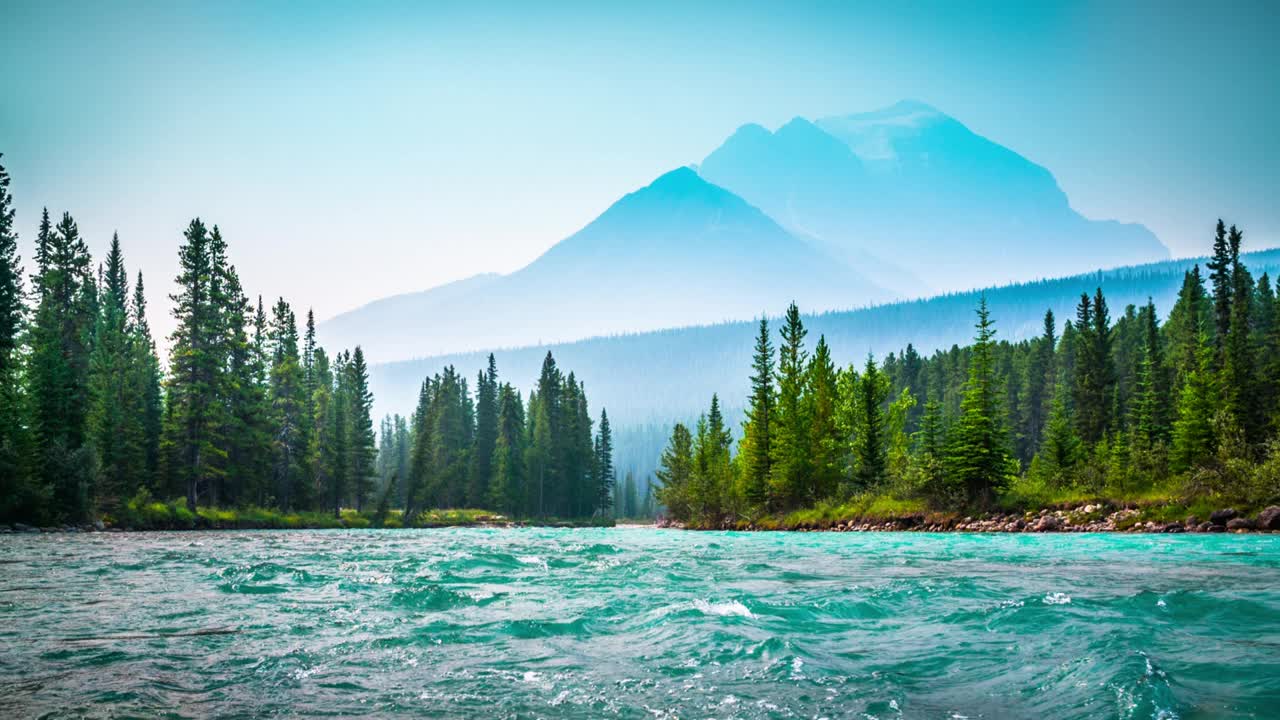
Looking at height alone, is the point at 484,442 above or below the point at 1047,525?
above

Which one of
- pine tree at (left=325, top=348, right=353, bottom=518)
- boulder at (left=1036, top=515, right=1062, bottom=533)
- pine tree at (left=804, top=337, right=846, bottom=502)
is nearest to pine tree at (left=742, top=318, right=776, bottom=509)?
pine tree at (left=804, top=337, right=846, bottom=502)

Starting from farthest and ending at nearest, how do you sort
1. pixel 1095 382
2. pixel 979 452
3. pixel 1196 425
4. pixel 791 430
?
pixel 1095 382 → pixel 791 430 → pixel 1196 425 → pixel 979 452

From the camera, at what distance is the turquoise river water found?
238 inches

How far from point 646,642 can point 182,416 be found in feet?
176

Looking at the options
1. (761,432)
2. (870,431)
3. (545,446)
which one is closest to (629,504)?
(545,446)

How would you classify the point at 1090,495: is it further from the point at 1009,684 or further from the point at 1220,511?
the point at 1009,684

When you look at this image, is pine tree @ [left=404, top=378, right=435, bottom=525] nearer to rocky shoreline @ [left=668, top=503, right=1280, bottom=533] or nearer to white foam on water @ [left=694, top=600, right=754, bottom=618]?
rocky shoreline @ [left=668, top=503, right=1280, bottom=533]

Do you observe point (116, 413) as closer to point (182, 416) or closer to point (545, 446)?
point (182, 416)

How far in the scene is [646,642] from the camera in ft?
29.1

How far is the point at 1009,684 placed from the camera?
264 inches

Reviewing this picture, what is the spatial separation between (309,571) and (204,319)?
44.6m

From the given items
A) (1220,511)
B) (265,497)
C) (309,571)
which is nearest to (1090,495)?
(1220,511)

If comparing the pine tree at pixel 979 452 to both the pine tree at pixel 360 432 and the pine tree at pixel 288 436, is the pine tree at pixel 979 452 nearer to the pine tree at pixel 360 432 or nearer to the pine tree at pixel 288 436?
the pine tree at pixel 288 436

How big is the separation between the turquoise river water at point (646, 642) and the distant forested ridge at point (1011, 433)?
89.4 ft
